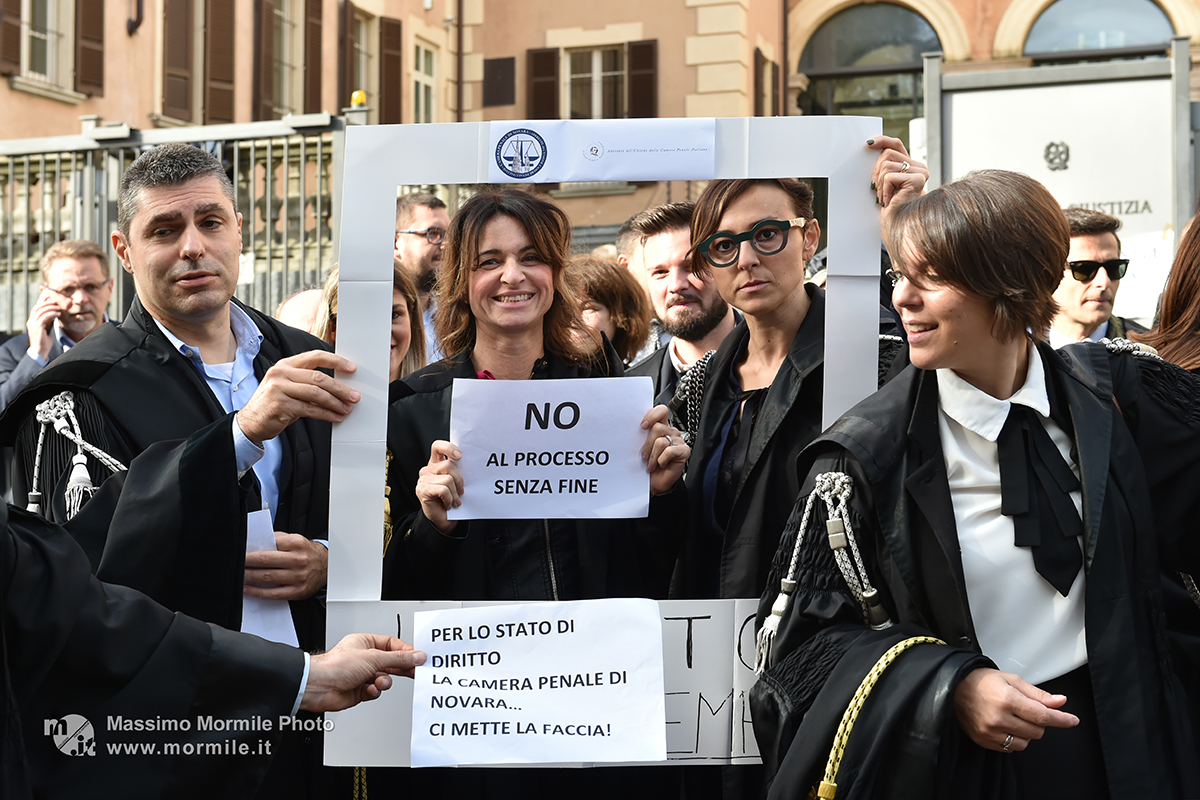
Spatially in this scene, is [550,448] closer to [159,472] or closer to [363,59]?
[159,472]

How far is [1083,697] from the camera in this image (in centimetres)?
222

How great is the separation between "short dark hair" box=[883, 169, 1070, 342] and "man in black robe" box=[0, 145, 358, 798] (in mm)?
1164

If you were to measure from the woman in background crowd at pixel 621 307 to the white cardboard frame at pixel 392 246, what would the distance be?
160 cm

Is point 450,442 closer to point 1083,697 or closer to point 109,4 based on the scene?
point 1083,697

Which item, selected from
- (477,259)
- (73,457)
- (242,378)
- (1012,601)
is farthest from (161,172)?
(1012,601)

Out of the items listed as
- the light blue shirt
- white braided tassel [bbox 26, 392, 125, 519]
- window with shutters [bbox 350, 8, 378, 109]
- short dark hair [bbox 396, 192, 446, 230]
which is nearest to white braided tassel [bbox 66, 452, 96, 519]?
white braided tassel [bbox 26, 392, 125, 519]

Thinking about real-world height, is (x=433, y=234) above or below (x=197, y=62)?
below

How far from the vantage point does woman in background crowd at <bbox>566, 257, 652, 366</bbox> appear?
14.6ft

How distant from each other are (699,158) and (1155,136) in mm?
5189

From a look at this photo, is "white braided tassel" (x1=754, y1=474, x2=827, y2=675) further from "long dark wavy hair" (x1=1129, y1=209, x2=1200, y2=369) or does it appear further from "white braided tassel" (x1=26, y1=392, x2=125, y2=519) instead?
"white braided tassel" (x1=26, y1=392, x2=125, y2=519)

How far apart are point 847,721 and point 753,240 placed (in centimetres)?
109

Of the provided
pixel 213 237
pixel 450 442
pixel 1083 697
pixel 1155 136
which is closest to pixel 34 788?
pixel 450 442

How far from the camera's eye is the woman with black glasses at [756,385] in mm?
2664

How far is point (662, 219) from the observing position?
13.7 ft
